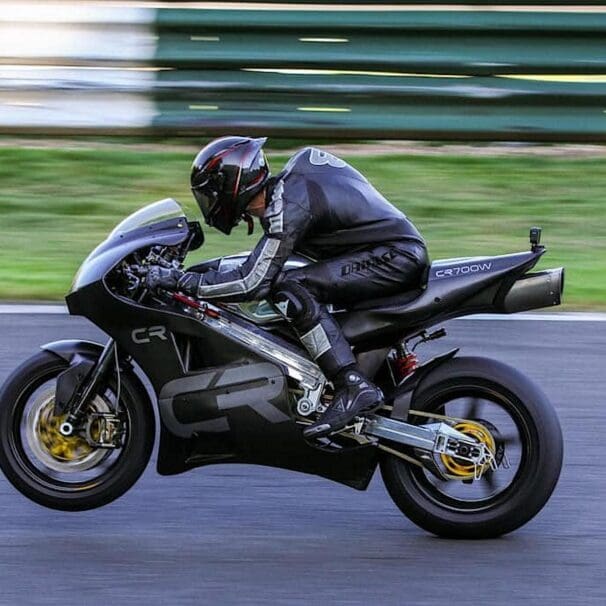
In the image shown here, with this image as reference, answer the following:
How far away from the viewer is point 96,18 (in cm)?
1086

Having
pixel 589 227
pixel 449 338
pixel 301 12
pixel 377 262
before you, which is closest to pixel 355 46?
pixel 301 12

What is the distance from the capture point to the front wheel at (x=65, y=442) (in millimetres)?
5387

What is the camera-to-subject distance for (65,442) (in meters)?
5.41

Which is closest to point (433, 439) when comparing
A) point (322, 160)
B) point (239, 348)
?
point (239, 348)

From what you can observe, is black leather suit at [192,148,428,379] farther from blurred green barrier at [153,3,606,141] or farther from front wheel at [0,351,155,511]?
blurred green barrier at [153,3,606,141]

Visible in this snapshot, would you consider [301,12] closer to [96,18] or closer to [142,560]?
[96,18]

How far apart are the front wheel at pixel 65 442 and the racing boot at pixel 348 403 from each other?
0.67 metres

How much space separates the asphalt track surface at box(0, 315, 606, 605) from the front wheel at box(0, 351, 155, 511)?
13 cm

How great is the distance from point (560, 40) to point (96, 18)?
134 inches

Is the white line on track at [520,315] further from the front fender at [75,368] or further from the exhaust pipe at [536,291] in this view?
the exhaust pipe at [536,291]

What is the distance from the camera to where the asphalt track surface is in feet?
15.6

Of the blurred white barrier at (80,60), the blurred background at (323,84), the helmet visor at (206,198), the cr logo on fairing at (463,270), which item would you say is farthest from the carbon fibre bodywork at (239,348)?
the blurred white barrier at (80,60)

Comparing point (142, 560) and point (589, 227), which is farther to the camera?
point (589, 227)

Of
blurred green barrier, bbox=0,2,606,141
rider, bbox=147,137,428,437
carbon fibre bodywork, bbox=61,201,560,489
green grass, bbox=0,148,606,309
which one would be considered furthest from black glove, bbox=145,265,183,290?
blurred green barrier, bbox=0,2,606,141
